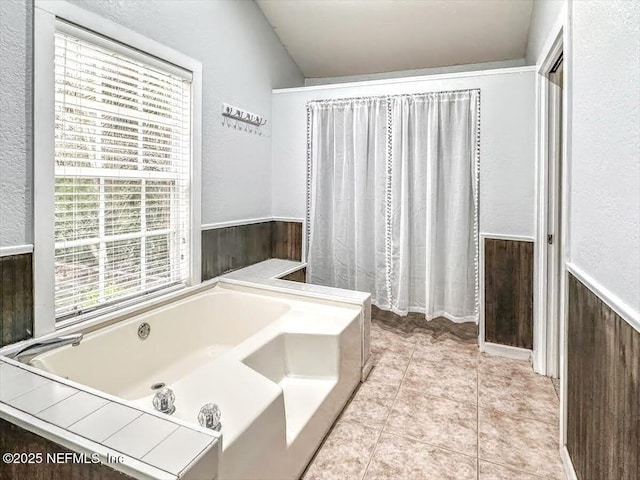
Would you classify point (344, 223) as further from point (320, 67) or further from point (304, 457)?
point (304, 457)

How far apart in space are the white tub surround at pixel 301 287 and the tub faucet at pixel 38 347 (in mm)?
1254

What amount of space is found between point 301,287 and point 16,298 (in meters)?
1.52

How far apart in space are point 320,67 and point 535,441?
3.55 metres

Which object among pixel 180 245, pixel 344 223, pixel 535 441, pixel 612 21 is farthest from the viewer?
pixel 344 223

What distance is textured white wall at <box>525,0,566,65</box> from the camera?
2.04 meters

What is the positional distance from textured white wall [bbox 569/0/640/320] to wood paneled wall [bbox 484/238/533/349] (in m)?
1.19

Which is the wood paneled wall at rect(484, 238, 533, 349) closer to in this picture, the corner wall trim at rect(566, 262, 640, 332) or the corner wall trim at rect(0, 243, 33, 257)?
the corner wall trim at rect(566, 262, 640, 332)

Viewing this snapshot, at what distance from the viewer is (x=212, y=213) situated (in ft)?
9.36

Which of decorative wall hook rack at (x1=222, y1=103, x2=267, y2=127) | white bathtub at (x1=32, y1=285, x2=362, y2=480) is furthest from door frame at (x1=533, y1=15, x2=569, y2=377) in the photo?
decorative wall hook rack at (x1=222, y1=103, x2=267, y2=127)

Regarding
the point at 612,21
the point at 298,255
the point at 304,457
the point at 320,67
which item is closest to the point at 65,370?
the point at 304,457

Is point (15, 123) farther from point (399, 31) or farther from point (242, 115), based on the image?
point (399, 31)

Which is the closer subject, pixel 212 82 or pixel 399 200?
pixel 212 82

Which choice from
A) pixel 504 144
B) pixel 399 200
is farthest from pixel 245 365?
pixel 504 144

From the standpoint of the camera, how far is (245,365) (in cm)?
167
